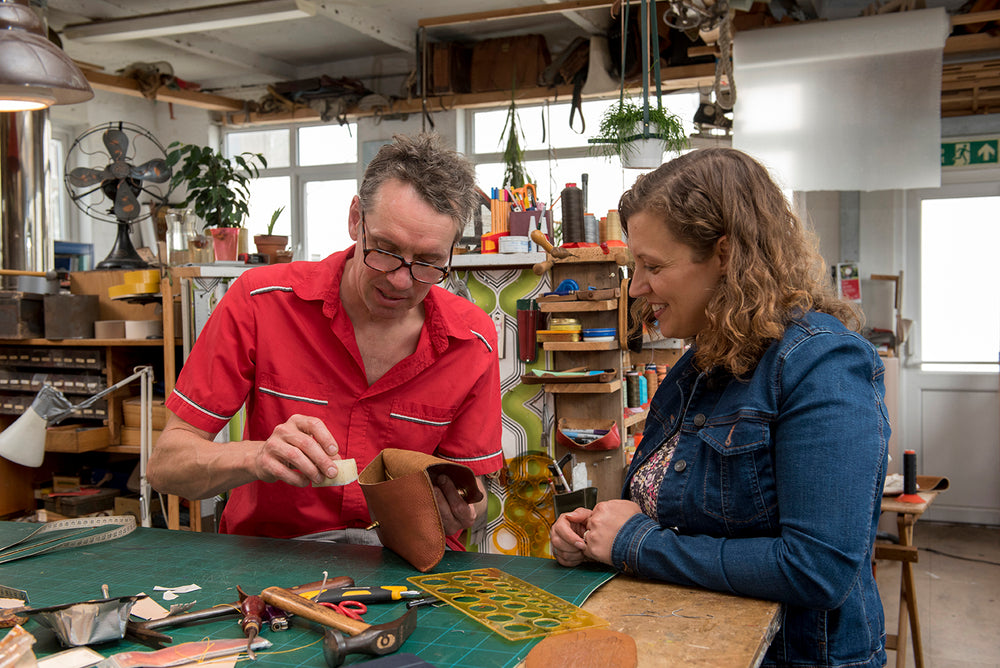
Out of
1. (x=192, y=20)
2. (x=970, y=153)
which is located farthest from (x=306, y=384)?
(x=970, y=153)

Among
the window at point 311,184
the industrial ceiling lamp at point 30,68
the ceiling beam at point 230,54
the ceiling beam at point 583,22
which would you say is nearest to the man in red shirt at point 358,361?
the industrial ceiling lamp at point 30,68

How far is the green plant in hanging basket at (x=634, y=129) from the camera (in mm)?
3131

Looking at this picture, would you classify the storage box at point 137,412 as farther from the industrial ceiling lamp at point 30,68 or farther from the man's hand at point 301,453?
the man's hand at point 301,453

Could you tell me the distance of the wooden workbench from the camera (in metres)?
1.14

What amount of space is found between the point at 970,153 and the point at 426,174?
18.0 feet

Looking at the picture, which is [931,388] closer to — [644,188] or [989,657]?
[989,657]

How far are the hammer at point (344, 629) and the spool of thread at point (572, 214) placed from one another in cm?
222

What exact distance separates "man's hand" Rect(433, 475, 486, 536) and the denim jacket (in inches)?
15.3

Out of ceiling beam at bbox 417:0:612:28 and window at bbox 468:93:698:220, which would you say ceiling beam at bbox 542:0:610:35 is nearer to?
ceiling beam at bbox 417:0:612:28

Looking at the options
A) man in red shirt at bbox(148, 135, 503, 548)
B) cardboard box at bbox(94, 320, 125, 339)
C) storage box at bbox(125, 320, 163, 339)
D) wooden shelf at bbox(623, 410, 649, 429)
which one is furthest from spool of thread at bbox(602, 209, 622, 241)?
cardboard box at bbox(94, 320, 125, 339)

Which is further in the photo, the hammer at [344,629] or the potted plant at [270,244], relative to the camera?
the potted plant at [270,244]

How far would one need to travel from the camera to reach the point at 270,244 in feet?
14.4

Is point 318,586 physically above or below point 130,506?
above

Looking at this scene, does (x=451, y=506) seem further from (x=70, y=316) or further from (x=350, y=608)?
(x=70, y=316)
